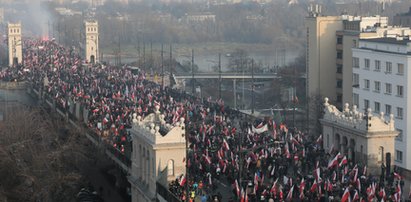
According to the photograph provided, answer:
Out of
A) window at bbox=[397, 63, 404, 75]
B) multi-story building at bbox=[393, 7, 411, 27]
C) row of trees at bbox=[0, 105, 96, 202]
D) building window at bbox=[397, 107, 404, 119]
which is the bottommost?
row of trees at bbox=[0, 105, 96, 202]

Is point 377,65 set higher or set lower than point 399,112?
higher

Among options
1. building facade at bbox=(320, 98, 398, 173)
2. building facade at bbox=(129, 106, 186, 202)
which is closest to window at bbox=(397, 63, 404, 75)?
building facade at bbox=(320, 98, 398, 173)

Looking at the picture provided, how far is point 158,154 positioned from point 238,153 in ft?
8.49

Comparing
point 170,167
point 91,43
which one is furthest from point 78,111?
point 91,43

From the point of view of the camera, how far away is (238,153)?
27.0m

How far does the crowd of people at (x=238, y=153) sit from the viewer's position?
915 inches

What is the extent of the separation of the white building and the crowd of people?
3.36 metres

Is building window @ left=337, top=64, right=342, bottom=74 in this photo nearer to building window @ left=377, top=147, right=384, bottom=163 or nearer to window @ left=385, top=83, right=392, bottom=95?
window @ left=385, top=83, right=392, bottom=95

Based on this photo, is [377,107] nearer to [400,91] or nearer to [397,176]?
[400,91]

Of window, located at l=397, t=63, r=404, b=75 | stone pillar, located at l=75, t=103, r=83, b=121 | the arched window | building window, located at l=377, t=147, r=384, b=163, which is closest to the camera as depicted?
the arched window

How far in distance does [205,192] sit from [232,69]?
67.6 metres

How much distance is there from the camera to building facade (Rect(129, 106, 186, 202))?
83.7 ft

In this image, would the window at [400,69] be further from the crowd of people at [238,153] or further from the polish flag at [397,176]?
the polish flag at [397,176]

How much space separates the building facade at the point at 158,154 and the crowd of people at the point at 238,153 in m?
0.56
